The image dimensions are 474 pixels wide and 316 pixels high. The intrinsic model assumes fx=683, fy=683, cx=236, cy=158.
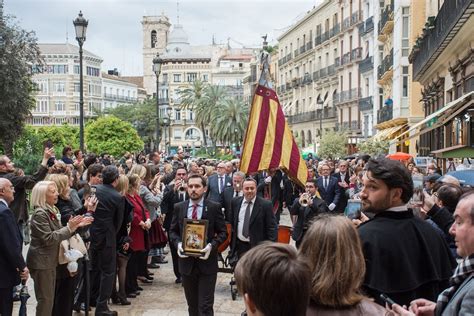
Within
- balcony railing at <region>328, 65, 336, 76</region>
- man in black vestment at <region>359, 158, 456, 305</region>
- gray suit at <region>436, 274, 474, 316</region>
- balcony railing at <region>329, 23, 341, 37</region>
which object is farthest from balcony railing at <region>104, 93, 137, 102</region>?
gray suit at <region>436, 274, 474, 316</region>

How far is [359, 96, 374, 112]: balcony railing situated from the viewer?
5022 cm

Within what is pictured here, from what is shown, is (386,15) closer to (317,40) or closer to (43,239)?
(317,40)

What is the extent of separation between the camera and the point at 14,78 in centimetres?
2317

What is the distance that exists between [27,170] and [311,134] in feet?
157

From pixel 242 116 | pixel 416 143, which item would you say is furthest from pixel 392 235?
pixel 242 116

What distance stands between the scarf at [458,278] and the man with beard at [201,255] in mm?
4019

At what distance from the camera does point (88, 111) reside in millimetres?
105500

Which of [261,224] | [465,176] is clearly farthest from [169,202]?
[465,176]

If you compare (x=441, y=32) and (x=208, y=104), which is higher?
(x=208, y=104)

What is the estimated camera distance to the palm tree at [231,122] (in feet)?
208

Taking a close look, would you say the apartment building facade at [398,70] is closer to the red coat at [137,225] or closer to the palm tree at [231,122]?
the palm tree at [231,122]

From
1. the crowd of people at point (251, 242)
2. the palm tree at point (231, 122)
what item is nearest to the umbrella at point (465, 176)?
the crowd of people at point (251, 242)

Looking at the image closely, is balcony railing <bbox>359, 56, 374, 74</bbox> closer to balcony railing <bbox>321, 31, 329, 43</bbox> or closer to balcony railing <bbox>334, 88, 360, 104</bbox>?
balcony railing <bbox>334, 88, 360, 104</bbox>

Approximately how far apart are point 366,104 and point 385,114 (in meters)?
9.11
